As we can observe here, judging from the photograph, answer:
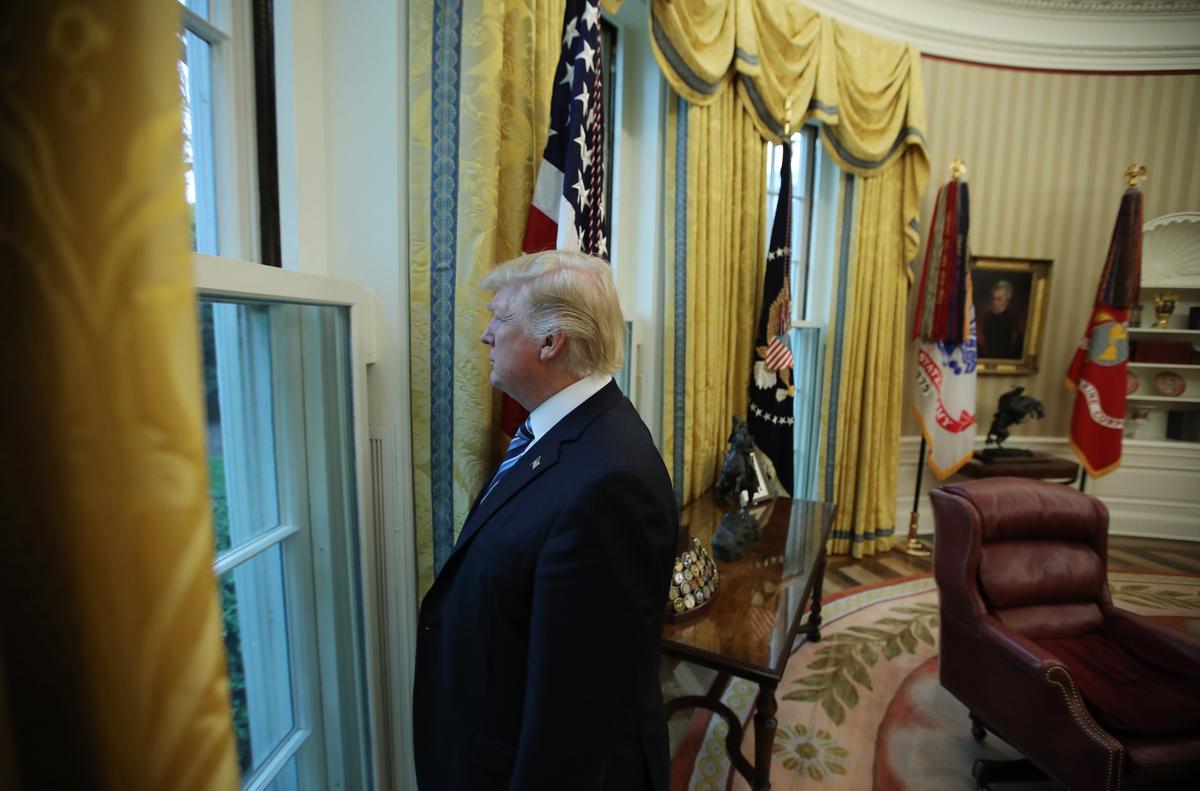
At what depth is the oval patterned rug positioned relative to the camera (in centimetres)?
199

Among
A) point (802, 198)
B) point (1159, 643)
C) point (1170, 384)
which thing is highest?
point (802, 198)

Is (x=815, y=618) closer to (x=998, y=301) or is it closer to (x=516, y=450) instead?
(x=516, y=450)

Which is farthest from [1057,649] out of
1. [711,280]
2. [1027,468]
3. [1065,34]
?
[1065,34]

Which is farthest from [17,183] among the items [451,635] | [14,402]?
[451,635]

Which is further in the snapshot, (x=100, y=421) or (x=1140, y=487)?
(x=1140, y=487)

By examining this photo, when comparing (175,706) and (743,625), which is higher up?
(175,706)

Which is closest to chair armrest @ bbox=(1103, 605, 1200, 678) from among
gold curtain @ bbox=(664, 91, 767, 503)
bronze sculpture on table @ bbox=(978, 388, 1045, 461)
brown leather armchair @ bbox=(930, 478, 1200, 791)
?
brown leather armchair @ bbox=(930, 478, 1200, 791)

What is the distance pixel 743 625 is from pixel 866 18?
420cm

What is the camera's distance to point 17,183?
22 centimetres

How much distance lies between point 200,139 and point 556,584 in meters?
1.10

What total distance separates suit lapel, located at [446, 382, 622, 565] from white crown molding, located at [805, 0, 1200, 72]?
182 inches

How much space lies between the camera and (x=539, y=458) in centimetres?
96

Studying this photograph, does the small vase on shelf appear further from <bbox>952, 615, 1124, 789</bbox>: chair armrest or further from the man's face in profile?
<bbox>952, 615, 1124, 789</bbox>: chair armrest

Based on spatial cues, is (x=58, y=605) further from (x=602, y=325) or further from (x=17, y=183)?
(x=602, y=325)
